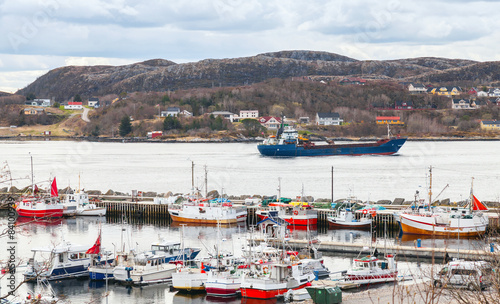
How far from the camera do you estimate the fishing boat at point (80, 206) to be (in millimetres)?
36594

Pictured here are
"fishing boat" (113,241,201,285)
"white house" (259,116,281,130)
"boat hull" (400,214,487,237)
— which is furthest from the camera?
"white house" (259,116,281,130)

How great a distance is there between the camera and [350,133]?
123 metres

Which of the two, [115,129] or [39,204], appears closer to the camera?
[39,204]

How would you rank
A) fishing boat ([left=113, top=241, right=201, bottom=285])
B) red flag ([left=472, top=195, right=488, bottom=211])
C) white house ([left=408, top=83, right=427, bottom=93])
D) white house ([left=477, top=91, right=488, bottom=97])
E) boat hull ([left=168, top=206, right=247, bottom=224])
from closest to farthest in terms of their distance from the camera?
fishing boat ([left=113, top=241, right=201, bottom=285]), red flag ([left=472, top=195, right=488, bottom=211]), boat hull ([left=168, top=206, right=247, bottom=224]), white house ([left=477, top=91, right=488, bottom=97]), white house ([left=408, top=83, right=427, bottom=93])

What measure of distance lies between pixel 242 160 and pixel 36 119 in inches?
3280

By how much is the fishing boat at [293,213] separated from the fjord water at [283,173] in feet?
20.4

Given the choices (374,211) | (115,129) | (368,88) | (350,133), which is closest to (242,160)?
(374,211)

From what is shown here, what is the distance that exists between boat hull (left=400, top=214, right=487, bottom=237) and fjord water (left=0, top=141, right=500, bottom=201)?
8.38 metres

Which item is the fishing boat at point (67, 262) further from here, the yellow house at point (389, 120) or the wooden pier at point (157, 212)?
the yellow house at point (389, 120)

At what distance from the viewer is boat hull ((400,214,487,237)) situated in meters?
27.6

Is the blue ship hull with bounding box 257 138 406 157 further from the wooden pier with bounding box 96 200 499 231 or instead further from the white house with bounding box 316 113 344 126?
the wooden pier with bounding box 96 200 499 231

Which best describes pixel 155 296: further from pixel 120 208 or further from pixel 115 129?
pixel 115 129

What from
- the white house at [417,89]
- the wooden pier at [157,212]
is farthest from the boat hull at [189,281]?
the white house at [417,89]

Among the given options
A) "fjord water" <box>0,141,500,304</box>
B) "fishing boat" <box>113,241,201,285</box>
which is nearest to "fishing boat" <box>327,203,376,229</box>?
"fjord water" <box>0,141,500,304</box>
